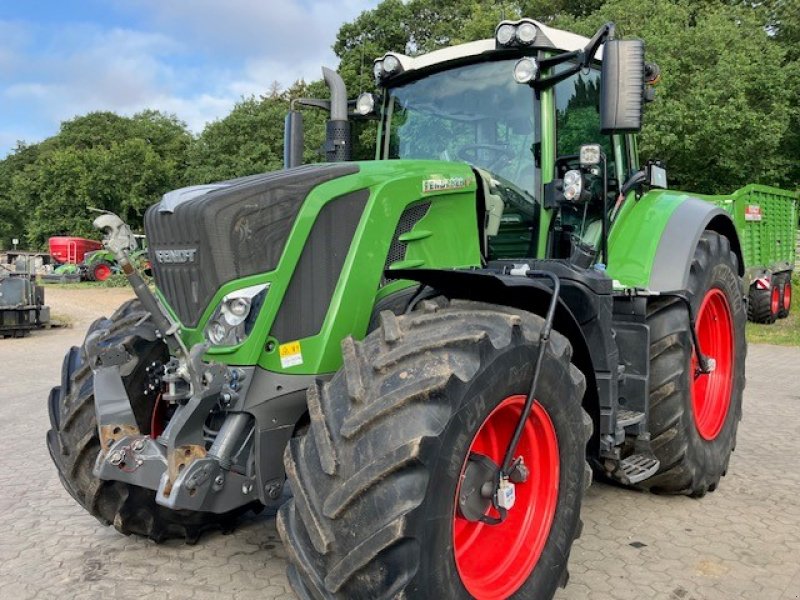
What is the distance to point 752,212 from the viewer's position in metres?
13.0

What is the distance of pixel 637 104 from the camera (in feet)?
10.4

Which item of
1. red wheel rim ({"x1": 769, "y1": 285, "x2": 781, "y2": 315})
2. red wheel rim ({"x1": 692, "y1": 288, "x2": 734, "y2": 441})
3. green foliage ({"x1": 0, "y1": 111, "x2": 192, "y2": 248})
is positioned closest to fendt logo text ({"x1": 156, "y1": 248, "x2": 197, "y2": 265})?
red wheel rim ({"x1": 692, "y1": 288, "x2": 734, "y2": 441})

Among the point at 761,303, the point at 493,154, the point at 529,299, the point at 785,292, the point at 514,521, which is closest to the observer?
the point at 514,521

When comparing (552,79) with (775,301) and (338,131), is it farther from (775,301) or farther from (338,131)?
(775,301)

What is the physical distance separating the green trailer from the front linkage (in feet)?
37.3

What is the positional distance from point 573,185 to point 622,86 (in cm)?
61

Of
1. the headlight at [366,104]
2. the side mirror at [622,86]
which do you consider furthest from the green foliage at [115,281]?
the side mirror at [622,86]

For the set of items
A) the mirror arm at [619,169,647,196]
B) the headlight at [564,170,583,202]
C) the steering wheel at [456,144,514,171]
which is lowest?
the headlight at [564,170,583,202]

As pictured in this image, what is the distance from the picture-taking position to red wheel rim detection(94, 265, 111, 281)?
31406 mm

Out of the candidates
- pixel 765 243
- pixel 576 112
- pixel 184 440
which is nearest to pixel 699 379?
pixel 576 112

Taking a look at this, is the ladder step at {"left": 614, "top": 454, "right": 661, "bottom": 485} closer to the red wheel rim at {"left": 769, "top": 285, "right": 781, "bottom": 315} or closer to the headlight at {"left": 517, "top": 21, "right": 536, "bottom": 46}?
the headlight at {"left": 517, "top": 21, "right": 536, "bottom": 46}

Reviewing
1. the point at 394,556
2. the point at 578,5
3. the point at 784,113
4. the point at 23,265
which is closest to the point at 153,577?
the point at 394,556

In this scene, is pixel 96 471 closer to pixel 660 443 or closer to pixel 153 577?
pixel 153 577

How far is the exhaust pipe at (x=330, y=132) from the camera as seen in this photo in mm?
4398
